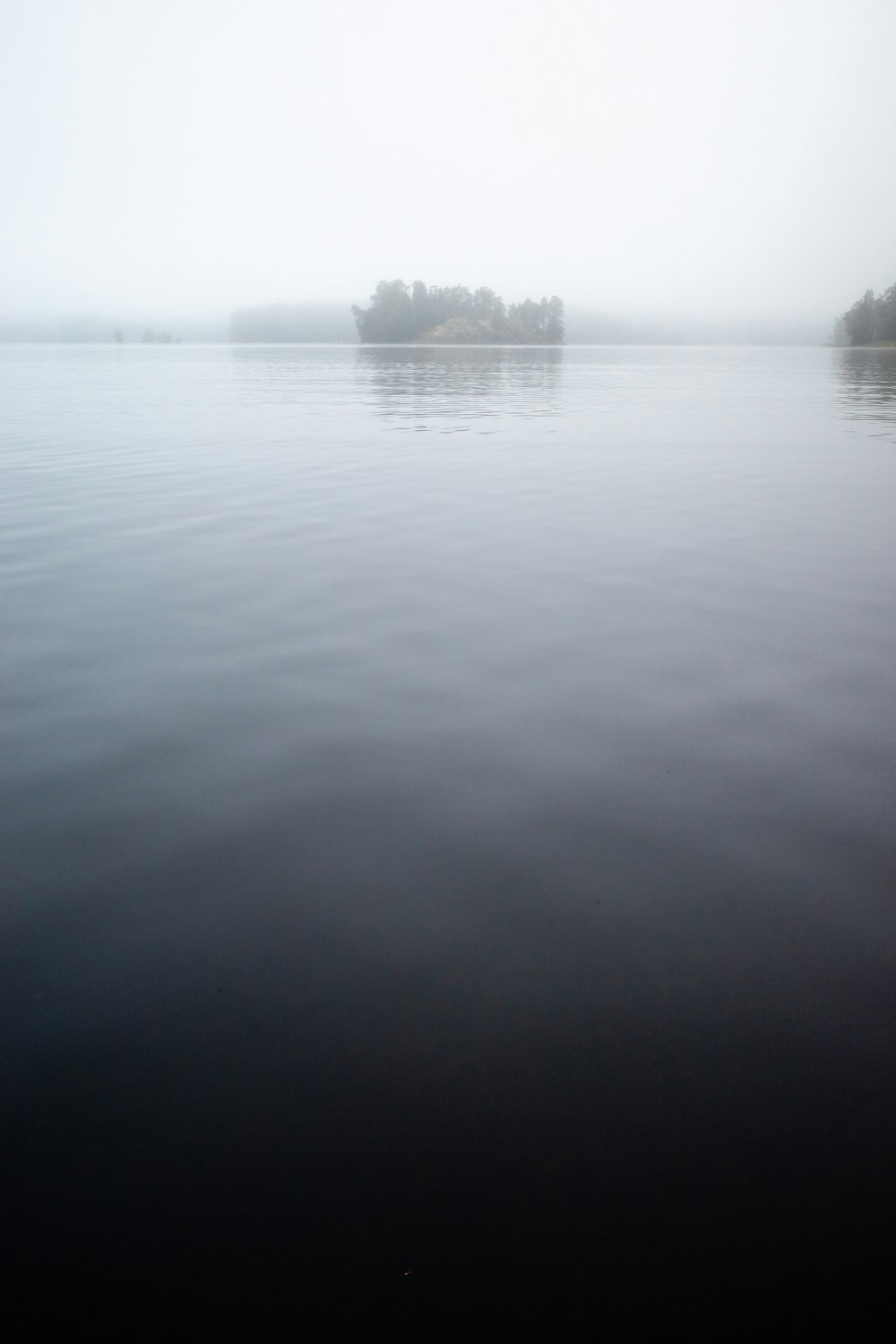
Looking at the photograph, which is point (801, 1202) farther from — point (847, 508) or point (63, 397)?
point (63, 397)

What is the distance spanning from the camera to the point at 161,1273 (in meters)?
2.73

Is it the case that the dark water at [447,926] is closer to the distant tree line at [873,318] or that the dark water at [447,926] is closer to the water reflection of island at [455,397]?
the water reflection of island at [455,397]

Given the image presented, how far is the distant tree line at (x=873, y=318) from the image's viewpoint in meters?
160

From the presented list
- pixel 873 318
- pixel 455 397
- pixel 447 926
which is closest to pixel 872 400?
pixel 455 397

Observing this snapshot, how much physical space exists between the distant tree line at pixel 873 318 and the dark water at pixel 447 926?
17849cm

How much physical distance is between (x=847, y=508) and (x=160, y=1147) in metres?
14.7

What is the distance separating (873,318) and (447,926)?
192m

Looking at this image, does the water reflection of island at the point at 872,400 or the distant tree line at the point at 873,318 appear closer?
the water reflection of island at the point at 872,400

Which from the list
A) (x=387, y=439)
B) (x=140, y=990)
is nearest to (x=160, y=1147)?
(x=140, y=990)

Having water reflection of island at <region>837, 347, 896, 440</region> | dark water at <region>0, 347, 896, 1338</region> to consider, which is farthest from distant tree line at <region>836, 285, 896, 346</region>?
dark water at <region>0, 347, 896, 1338</region>

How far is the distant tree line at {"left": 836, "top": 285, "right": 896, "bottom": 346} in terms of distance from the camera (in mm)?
159625

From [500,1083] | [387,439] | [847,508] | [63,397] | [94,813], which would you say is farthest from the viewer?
[63,397]

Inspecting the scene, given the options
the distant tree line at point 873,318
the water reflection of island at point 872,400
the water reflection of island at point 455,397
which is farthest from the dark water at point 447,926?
the distant tree line at point 873,318

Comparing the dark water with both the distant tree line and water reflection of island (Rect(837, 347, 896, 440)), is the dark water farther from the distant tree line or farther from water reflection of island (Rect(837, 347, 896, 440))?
the distant tree line
